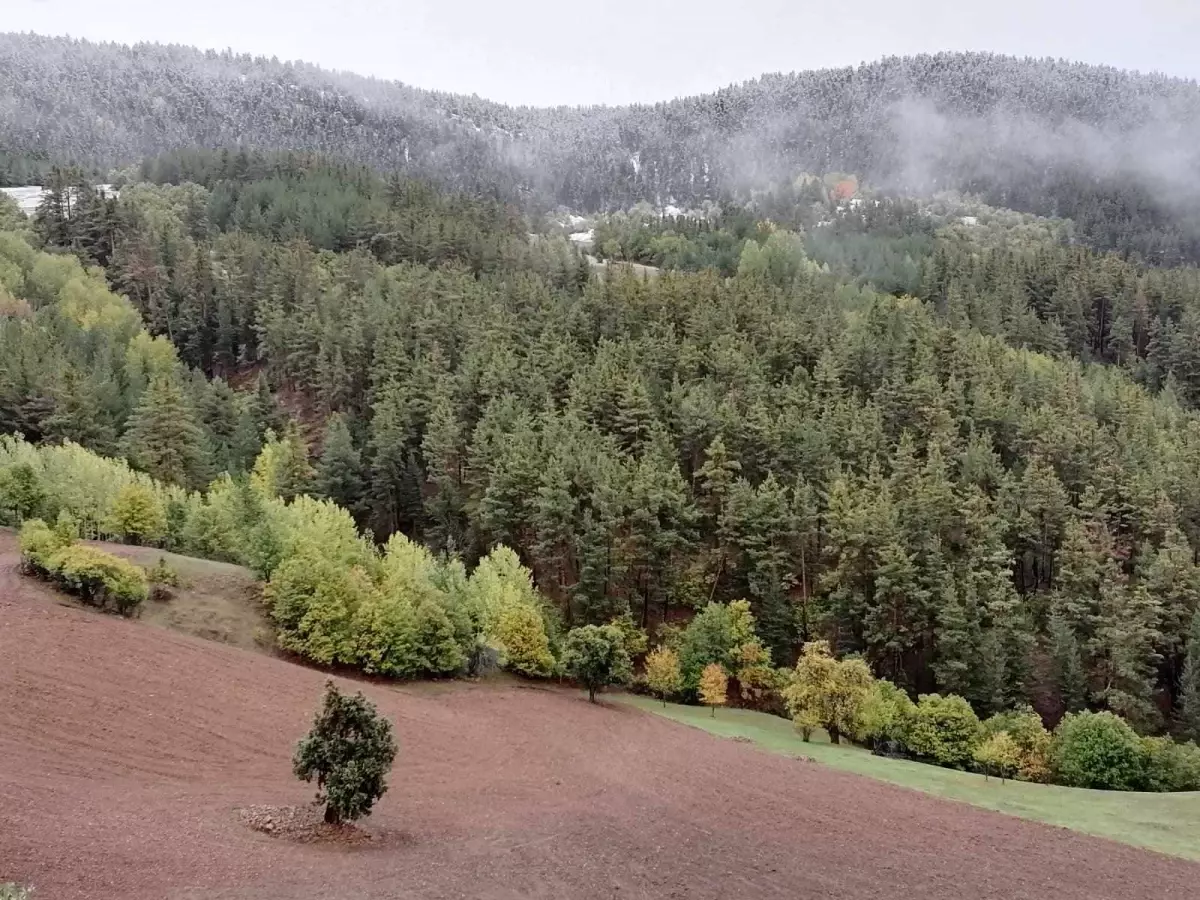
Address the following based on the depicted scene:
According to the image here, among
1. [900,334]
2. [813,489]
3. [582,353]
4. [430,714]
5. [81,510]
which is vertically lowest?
[430,714]

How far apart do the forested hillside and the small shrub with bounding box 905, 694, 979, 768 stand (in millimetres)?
6481

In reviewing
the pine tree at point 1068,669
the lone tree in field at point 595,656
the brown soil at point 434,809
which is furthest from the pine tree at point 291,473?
the pine tree at point 1068,669

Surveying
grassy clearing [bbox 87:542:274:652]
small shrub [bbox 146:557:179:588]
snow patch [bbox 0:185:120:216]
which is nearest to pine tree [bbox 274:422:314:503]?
grassy clearing [bbox 87:542:274:652]

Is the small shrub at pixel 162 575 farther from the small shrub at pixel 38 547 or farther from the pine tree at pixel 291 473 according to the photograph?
the pine tree at pixel 291 473

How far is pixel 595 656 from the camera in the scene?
53.6 metres

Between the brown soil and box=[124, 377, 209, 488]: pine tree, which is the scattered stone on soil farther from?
box=[124, 377, 209, 488]: pine tree

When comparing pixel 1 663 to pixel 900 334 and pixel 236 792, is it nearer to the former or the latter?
pixel 236 792

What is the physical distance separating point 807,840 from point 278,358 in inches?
3751

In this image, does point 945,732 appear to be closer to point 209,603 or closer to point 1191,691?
point 1191,691

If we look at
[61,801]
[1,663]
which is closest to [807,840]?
[61,801]

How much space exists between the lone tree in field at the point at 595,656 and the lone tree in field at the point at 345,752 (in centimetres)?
2611

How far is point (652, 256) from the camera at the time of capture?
593 ft

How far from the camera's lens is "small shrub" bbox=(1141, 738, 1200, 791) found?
4759cm

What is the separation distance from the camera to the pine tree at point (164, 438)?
249ft
